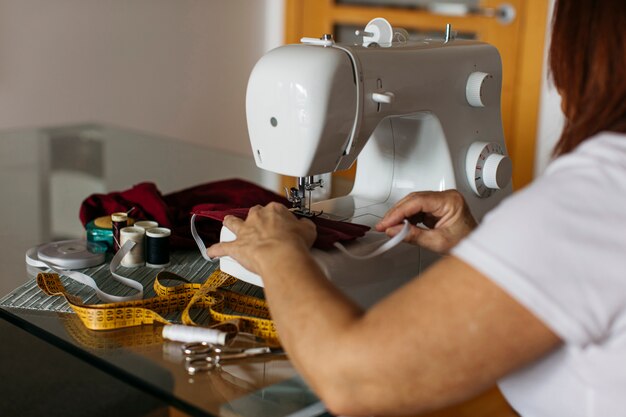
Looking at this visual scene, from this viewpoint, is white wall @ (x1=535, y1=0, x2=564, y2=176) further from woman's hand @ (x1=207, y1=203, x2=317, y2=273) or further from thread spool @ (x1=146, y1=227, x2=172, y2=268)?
woman's hand @ (x1=207, y1=203, x2=317, y2=273)

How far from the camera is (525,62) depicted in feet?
12.3

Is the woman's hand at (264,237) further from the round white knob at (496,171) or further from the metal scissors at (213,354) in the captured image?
the round white knob at (496,171)

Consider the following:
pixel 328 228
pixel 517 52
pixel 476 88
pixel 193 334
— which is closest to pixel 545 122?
pixel 517 52

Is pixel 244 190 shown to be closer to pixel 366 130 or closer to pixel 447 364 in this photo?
pixel 366 130

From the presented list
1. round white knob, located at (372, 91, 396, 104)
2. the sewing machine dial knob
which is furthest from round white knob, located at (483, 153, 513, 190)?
round white knob, located at (372, 91, 396, 104)

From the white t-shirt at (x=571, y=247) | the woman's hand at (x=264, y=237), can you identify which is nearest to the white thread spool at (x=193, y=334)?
the woman's hand at (x=264, y=237)

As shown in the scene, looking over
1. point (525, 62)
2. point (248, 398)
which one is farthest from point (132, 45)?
point (248, 398)

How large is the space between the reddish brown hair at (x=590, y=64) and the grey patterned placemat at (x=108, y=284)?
64 centimetres

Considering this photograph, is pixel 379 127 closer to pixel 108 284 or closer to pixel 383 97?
pixel 383 97

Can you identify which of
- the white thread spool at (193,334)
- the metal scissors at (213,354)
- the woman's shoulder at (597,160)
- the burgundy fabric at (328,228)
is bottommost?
the metal scissors at (213,354)

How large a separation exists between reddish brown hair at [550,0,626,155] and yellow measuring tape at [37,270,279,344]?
55 centimetres

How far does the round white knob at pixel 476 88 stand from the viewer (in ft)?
5.46

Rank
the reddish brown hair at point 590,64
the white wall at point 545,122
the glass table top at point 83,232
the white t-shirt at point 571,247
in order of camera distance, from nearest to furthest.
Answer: the white t-shirt at point 571,247
the reddish brown hair at point 590,64
the glass table top at point 83,232
the white wall at point 545,122

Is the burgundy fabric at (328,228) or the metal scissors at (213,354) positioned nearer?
the metal scissors at (213,354)
